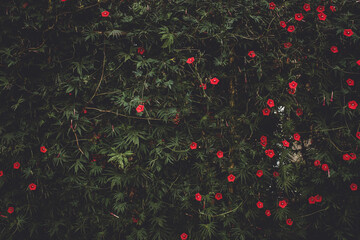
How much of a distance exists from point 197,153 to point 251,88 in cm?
77

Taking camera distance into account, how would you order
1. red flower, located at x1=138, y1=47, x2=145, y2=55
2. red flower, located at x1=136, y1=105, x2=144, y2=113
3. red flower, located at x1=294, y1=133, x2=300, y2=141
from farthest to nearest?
red flower, located at x1=294, y1=133, x2=300, y2=141 < red flower, located at x1=138, y1=47, x2=145, y2=55 < red flower, located at x1=136, y1=105, x2=144, y2=113

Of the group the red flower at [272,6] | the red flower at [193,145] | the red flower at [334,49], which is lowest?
the red flower at [193,145]

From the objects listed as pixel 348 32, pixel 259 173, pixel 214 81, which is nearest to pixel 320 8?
pixel 348 32

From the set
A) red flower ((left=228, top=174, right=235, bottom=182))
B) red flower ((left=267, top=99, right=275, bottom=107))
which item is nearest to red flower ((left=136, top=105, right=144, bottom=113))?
red flower ((left=228, top=174, right=235, bottom=182))

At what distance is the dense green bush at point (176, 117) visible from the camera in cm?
210

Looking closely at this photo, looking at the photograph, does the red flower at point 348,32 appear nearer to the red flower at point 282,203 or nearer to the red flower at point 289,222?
the red flower at point 282,203

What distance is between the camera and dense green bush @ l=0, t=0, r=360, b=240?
210 centimetres

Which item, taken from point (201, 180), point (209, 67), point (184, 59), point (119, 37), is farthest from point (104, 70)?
point (201, 180)

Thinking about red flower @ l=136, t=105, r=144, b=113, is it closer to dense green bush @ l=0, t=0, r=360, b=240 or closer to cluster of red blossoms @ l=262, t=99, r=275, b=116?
dense green bush @ l=0, t=0, r=360, b=240

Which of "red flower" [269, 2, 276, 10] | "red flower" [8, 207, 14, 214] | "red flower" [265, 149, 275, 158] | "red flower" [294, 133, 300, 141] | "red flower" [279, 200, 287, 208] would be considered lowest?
"red flower" [8, 207, 14, 214]

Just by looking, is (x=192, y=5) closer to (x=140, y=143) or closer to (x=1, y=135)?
(x=140, y=143)

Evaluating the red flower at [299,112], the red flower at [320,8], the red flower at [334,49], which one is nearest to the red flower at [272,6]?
the red flower at [320,8]

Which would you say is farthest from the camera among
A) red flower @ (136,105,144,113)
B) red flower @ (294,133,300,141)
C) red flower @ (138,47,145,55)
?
red flower @ (294,133,300,141)

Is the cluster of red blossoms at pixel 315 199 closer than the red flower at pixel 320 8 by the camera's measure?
No
